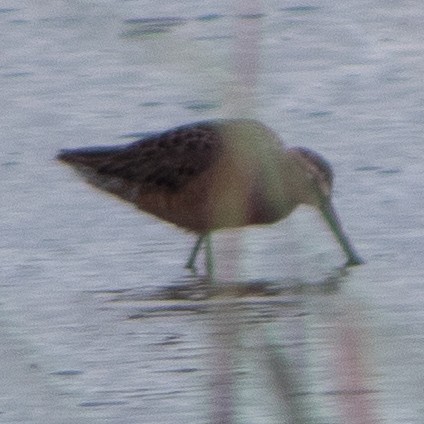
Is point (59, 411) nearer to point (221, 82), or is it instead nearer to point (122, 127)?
point (221, 82)

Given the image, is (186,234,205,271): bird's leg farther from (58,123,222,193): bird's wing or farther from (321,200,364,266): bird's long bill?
(321,200,364,266): bird's long bill

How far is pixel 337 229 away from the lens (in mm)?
5195

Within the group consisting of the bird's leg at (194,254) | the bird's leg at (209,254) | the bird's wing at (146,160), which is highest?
the bird's wing at (146,160)

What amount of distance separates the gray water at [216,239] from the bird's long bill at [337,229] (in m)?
0.05

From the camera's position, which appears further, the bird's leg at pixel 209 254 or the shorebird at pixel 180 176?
the shorebird at pixel 180 176

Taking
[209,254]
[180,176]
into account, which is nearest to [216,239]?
[209,254]

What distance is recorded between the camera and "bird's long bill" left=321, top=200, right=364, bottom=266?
5.12 meters

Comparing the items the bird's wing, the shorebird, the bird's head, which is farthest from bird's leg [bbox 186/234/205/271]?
the bird's head

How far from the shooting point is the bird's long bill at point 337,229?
5.12 metres

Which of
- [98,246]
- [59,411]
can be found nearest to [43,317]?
[98,246]

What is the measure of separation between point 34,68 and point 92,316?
233cm

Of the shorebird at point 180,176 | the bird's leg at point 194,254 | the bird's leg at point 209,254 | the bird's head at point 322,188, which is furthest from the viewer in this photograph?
the bird's leg at point 194,254

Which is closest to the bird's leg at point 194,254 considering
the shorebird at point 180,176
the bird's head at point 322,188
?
the shorebird at point 180,176

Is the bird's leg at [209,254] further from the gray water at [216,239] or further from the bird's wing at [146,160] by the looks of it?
the bird's wing at [146,160]
